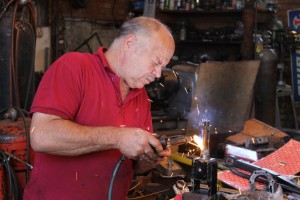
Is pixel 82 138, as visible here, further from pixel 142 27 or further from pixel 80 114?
pixel 142 27

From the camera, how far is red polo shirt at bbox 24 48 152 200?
54.8 inches

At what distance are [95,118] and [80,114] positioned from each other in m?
0.06

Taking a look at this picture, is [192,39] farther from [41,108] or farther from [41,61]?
[41,108]

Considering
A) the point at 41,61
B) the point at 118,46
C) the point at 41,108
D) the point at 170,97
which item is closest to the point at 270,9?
the point at 170,97

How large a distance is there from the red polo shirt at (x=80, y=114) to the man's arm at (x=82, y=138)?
0.20ft

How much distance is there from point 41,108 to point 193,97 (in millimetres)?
1637

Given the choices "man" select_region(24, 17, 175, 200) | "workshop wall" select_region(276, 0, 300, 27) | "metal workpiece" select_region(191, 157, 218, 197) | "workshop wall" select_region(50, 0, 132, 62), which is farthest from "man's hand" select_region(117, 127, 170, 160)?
"workshop wall" select_region(276, 0, 300, 27)

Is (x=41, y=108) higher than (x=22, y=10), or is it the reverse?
(x=22, y=10)

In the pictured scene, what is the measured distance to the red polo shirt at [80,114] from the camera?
1.39 m

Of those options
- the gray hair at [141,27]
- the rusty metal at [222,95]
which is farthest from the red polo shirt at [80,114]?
the rusty metal at [222,95]

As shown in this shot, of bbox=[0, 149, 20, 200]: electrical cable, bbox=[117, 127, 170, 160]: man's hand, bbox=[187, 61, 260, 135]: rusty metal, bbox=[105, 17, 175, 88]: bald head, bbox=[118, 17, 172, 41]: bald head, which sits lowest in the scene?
bbox=[0, 149, 20, 200]: electrical cable

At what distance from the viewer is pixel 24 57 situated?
2.85 metres

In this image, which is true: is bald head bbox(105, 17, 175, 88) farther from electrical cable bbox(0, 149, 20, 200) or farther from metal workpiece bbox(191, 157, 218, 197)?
electrical cable bbox(0, 149, 20, 200)

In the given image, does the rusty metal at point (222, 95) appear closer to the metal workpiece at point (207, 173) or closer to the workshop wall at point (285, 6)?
the metal workpiece at point (207, 173)
